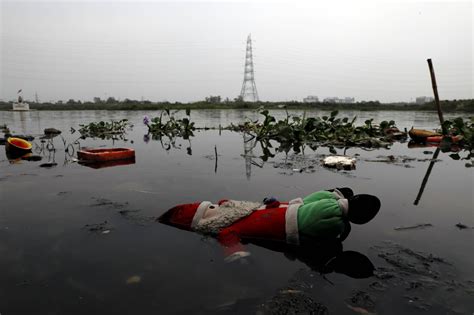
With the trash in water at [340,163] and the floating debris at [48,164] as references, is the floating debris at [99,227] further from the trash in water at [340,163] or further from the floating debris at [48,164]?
the trash in water at [340,163]

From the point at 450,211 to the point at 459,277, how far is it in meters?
2.14

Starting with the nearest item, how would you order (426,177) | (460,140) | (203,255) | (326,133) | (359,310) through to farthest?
1. (359,310)
2. (203,255)
3. (426,177)
4. (460,140)
5. (326,133)

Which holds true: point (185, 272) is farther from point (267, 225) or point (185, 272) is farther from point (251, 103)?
point (251, 103)

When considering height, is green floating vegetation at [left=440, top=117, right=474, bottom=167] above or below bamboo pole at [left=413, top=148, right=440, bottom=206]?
above

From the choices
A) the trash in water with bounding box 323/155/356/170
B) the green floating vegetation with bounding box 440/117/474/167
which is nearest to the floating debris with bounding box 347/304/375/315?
the trash in water with bounding box 323/155/356/170

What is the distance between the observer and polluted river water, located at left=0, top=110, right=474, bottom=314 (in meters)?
2.72

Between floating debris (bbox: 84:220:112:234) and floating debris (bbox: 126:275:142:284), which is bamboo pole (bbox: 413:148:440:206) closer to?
floating debris (bbox: 126:275:142:284)

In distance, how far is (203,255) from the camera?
3.52 meters

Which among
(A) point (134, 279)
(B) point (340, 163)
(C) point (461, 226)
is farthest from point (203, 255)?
(B) point (340, 163)

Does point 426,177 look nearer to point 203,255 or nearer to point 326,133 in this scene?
point 203,255

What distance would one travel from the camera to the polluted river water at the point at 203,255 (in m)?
2.72

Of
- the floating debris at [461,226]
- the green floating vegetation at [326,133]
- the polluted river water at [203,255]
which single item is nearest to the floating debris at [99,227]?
the polluted river water at [203,255]

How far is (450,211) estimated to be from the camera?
4.97 metres

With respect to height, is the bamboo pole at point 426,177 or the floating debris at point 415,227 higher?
the bamboo pole at point 426,177
